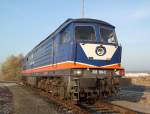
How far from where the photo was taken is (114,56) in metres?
13.8

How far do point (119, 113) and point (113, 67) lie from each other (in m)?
2.65

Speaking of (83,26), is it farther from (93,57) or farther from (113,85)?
(113,85)

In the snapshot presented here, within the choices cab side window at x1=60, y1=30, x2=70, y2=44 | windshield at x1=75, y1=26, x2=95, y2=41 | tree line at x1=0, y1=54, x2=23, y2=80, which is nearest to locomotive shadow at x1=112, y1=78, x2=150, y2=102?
cab side window at x1=60, y1=30, x2=70, y2=44

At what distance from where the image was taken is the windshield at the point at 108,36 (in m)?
14.1

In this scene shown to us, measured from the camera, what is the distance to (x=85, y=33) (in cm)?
1378

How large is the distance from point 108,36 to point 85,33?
4.18ft

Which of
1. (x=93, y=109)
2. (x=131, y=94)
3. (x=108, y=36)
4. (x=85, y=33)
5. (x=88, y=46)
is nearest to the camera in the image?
(x=93, y=109)

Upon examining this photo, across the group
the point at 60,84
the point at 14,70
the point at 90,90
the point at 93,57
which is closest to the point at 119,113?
the point at 90,90

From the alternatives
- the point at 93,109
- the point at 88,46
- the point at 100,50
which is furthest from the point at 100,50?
the point at 93,109

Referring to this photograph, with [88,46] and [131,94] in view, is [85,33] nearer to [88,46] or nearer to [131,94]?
[88,46]

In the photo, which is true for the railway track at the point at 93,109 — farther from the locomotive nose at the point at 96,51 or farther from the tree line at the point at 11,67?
the tree line at the point at 11,67

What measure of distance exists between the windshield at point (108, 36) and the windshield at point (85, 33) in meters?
0.52

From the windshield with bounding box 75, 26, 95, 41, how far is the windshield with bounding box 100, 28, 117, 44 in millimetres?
524

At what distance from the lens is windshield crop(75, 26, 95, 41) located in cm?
1353
